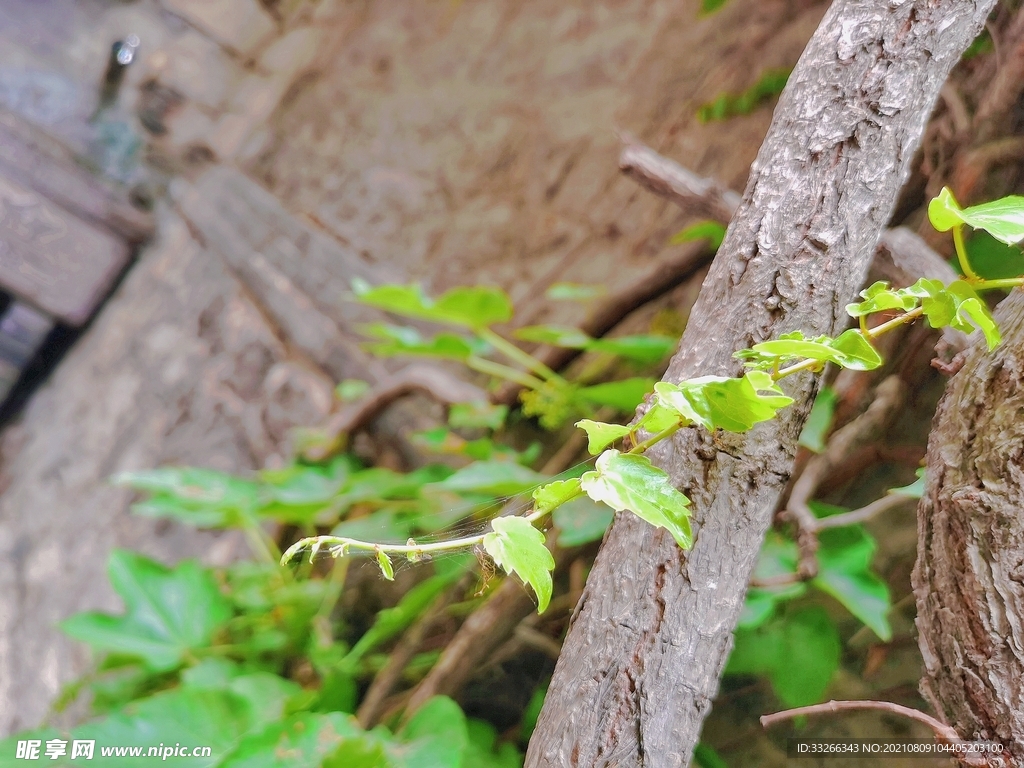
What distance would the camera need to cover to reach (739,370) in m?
0.40

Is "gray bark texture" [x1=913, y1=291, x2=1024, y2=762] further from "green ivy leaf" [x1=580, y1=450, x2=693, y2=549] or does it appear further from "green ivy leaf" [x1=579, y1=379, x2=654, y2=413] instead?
"green ivy leaf" [x1=579, y1=379, x2=654, y2=413]

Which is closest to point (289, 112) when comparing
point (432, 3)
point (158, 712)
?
point (432, 3)

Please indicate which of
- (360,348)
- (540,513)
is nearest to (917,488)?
(540,513)

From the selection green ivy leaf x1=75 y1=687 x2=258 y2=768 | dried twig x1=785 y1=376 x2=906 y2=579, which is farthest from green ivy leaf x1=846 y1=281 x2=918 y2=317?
green ivy leaf x1=75 y1=687 x2=258 y2=768

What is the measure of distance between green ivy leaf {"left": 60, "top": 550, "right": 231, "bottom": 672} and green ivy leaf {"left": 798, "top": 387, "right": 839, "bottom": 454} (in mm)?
863

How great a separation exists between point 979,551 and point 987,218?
0.20 meters

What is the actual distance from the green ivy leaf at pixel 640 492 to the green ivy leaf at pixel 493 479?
0.37 metres

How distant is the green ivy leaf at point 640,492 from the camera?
0.34 m

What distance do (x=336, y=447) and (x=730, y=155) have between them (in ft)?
3.05

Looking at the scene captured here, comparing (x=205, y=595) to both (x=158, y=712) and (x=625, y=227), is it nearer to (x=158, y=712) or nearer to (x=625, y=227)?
(x=158, y=712)

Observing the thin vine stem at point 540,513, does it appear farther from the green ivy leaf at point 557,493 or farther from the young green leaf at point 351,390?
the young green leaf at point 351,390

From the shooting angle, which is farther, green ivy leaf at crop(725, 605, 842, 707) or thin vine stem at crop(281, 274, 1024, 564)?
green ivy leaf at crop(725, 605, 842, 707)

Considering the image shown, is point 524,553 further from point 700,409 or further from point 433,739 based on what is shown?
point 433,739

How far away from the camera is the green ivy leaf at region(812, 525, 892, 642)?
515 millimetres
